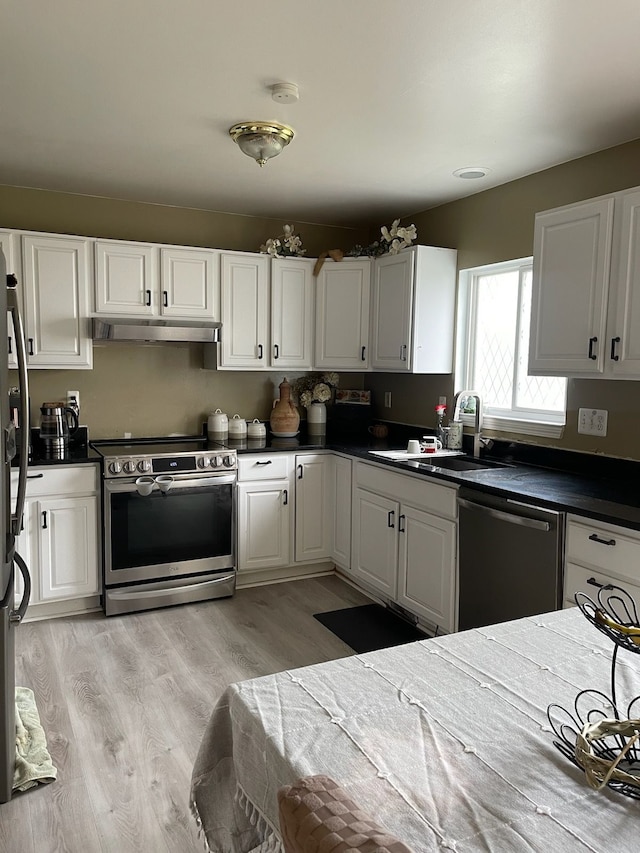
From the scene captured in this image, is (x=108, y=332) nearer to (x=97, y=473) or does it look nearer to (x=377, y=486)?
(x=97, y=473)

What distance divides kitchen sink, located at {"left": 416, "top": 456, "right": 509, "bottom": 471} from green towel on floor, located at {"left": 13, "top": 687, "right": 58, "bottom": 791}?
83.9 inches

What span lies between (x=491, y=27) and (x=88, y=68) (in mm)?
1402

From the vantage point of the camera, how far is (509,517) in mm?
2707

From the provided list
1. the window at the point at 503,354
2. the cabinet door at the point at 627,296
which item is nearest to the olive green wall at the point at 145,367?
the window at the point at 503,354

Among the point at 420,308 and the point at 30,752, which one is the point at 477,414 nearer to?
the point at 420,308

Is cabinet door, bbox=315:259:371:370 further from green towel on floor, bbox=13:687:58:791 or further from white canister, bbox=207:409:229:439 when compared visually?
green towel on floor, bbox=13:687:58:791

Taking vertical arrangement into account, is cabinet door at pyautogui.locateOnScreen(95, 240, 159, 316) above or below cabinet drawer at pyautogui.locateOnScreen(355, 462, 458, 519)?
above

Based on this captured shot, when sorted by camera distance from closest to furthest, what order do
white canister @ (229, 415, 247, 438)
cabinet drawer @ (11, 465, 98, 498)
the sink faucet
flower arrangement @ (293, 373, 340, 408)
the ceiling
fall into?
1. the ceiling
2. cabinet drawer @ (11, 465, 98, 498)
3. the sink faucet
4. white canister @ (229, 415, 247, 438)
5. flower arrangement @ (293, 373, 340, 408)

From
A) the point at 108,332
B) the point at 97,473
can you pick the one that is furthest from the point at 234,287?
the point at 97,473

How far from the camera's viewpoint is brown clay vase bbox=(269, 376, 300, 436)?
4551 mm

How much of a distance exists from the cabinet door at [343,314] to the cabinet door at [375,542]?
1020mm

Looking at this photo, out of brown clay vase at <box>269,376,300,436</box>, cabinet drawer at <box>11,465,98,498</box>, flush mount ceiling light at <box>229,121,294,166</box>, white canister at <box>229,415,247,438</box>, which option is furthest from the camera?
brown clay vase at <box>269,376,300,436</box>

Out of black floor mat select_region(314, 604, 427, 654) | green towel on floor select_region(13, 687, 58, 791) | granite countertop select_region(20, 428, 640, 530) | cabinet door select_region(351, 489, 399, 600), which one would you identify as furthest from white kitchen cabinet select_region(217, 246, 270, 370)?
green towel on floor select_region(13, 687, 58, 791)

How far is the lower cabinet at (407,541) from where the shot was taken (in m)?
3.18
